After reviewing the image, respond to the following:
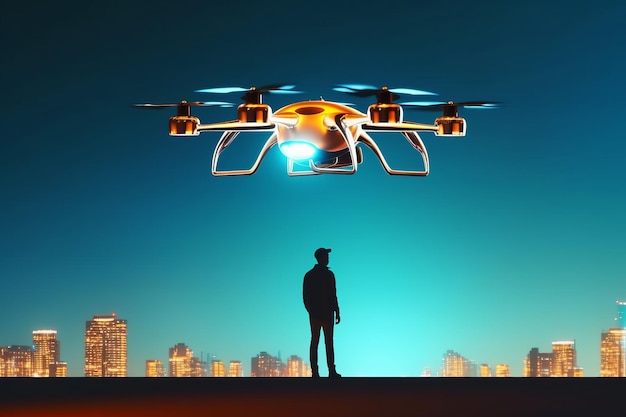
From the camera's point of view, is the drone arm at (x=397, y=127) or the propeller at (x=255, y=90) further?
the drone arm at (x=397, y=127)

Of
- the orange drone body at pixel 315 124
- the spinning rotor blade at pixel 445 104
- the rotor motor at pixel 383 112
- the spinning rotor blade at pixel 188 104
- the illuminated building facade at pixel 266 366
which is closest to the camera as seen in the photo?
the orange drone body at pixel 315 124

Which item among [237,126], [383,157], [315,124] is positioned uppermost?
[237,126]

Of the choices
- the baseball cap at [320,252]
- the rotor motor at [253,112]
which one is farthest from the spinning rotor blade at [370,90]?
the baseball cap at [320,252]

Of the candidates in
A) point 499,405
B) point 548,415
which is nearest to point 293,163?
point 499,405

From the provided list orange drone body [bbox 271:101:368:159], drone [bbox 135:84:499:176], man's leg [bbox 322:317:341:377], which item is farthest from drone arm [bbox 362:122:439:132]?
man's leg [bbox 322:317:341:377]

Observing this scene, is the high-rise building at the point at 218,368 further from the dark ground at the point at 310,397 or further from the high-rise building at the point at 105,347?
the dark ground at the point at 310,397

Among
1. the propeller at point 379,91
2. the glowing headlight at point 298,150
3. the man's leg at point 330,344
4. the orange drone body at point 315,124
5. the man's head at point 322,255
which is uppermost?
the propeller at point 379,91

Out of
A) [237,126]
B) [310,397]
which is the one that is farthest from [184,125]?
[310,397]

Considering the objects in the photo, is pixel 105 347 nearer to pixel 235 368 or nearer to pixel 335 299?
pixel 235 368
